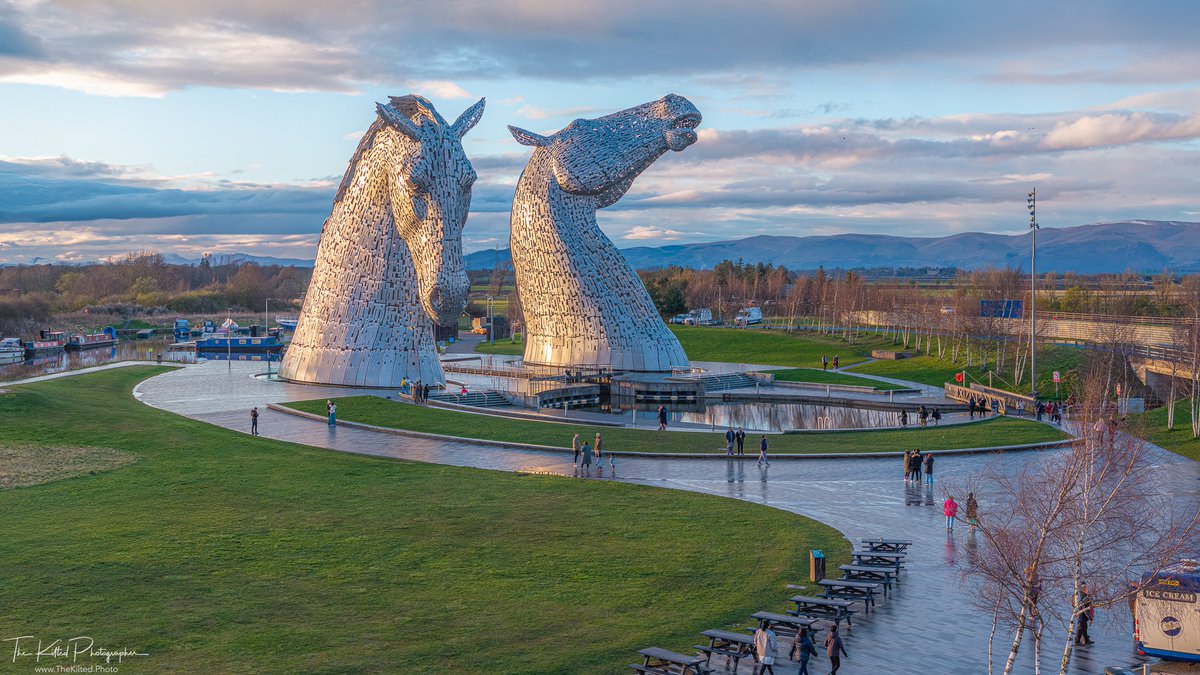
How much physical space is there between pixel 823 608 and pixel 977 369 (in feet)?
150

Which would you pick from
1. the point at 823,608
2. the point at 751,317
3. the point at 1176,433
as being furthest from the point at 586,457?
the point at 751,317

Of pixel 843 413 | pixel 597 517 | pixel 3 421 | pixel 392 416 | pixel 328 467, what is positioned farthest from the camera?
pixel 843 413

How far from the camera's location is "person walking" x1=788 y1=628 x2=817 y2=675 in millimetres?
12984

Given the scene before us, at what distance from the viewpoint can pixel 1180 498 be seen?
79.0 ft

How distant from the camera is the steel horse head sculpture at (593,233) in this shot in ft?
159

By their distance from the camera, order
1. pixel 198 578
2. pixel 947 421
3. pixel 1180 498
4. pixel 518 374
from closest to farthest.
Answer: pixel 198 578 < pixel 1180 498 < pixel 947 421 < pixel 518 374

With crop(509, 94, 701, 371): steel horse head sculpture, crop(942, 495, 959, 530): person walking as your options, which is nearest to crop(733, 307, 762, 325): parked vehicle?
crop(509, 94, 701, 371): steel horse head sculpture

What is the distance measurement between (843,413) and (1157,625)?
3047cm

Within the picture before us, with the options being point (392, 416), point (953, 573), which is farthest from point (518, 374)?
point (953, 573)

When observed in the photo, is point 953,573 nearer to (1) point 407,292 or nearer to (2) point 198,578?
(2) point 198,578

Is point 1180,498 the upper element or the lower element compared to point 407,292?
lower

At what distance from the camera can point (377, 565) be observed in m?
17.4

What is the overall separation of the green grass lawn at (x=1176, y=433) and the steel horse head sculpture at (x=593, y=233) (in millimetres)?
21603

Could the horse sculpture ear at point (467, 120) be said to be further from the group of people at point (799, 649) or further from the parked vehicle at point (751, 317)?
the parked vehicle at point (751, 317)
